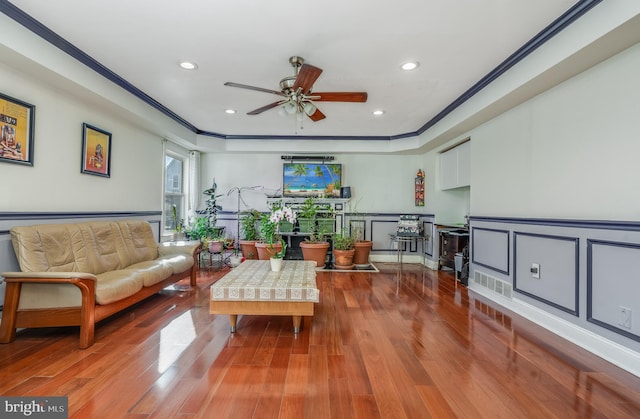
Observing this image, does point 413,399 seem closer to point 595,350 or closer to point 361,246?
point 595,350

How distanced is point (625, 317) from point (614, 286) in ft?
0.73

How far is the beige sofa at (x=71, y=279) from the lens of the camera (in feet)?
7.89

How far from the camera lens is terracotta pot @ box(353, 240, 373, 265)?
237 inches

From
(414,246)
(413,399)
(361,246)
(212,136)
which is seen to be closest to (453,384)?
(413,399)

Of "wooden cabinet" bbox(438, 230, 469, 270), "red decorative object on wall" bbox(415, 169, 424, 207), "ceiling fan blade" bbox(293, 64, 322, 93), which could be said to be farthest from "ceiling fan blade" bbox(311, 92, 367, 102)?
"red decorative object on wall" bbox(415, 169, 424, 207)

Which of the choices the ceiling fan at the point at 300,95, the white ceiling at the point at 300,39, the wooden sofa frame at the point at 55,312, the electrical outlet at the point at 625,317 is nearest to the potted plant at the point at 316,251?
the white ceiling at the point at 300,39

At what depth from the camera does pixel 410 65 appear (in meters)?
3.09

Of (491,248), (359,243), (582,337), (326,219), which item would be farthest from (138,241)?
(582,337)

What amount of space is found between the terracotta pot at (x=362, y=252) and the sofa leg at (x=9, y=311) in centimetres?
477

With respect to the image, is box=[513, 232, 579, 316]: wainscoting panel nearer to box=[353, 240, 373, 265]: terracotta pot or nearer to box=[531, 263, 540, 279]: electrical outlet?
box=[531, 263, 540, 279]: electrical outlet

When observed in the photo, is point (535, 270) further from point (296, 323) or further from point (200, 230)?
point (200, 230)

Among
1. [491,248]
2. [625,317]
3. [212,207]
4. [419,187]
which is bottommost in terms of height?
[625,317]

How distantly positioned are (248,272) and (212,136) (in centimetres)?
385

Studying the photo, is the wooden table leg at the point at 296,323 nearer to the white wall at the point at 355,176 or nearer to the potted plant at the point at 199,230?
the potted plant at the point at 199,230
